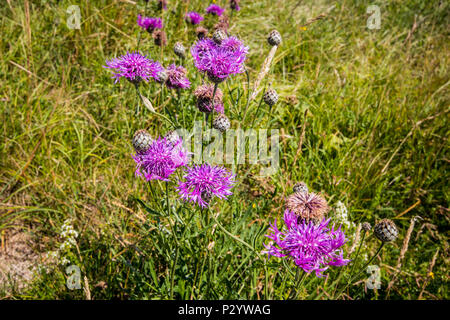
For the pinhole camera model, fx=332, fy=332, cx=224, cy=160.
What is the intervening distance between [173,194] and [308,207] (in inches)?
36.8

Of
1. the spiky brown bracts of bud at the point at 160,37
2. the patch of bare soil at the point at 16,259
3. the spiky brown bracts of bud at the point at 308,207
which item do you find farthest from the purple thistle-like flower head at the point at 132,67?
the patch of bare soil at the point at 16,259

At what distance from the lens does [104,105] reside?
2.74 meters

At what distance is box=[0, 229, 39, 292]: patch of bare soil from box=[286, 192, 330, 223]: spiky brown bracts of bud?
1.50 meters

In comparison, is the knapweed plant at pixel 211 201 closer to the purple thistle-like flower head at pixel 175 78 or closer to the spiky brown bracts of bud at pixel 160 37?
the purple thistle-like flower head at pixel 175 78

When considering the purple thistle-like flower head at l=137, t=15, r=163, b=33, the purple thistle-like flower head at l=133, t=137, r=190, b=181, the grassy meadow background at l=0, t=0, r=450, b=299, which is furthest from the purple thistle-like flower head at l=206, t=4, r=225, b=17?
the purple thistle-like flower head at l=133, t=137, r=190, b=181

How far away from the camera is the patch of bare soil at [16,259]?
1.84 metres

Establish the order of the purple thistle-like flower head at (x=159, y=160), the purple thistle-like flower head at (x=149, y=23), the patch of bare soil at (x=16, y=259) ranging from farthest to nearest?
1. the purple thistle-like flower head at (x=149, y=23)
2. the patch of bare soil at (x=16, y=259)
3. the purple thistle-like flower head at (x=159, y=160)

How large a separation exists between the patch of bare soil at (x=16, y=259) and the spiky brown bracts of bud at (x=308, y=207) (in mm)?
1499

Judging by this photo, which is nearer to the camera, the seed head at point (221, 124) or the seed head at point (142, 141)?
the seed head at point (142, 141)

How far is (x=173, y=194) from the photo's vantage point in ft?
6.29

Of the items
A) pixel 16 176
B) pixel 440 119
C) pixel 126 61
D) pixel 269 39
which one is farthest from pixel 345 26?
pixel 16 176

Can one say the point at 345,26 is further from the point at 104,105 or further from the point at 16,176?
the point at 16,176

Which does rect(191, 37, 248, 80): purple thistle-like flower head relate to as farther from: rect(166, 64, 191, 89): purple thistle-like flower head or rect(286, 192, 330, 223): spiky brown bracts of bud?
rect(286, 192, 330, 223): spiky brown bracts of bud

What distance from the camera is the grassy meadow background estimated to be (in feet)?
5.54
